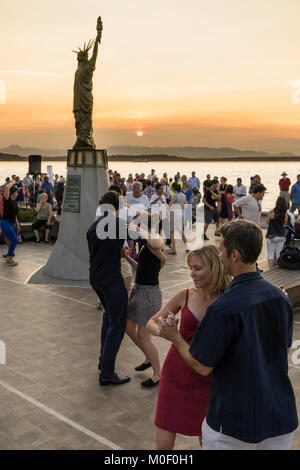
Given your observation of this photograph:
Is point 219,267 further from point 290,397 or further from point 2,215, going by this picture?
point 2,215

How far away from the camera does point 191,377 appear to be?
3074 millimetres

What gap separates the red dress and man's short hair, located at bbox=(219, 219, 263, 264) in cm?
96

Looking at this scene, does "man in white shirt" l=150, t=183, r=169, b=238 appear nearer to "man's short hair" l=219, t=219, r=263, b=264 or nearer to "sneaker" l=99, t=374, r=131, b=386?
"sneaker" l=99, t=374, r=131, b=386

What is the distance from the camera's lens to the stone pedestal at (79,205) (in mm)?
10039

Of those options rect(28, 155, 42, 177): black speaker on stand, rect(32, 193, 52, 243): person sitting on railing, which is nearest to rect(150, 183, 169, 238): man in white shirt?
rect(32, 193, 52, 243): person sitting on railing

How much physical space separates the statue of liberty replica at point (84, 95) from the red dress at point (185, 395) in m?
7.63

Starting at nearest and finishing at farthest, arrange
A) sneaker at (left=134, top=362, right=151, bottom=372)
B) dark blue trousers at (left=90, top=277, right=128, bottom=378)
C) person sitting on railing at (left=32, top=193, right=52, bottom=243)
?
1. dark blue trousers at (left=90, top=277, right=128, bottom=378)
2. sneaker at (left=134, top=362, right=151, bottom=372)
3. person sitting on railing at (left=32, top=193, right=52, bottom=243)

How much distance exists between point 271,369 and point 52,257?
336 inches

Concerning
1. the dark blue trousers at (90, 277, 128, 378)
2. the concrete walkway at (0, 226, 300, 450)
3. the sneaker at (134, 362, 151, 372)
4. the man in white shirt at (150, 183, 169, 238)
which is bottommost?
the concrete walkway at (0, 226, 300, 450)

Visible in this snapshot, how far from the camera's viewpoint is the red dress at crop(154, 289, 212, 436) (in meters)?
3.09

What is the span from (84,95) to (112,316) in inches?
250

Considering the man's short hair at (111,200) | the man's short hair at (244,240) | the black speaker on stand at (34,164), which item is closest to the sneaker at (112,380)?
the man's short hair at (111,200)
